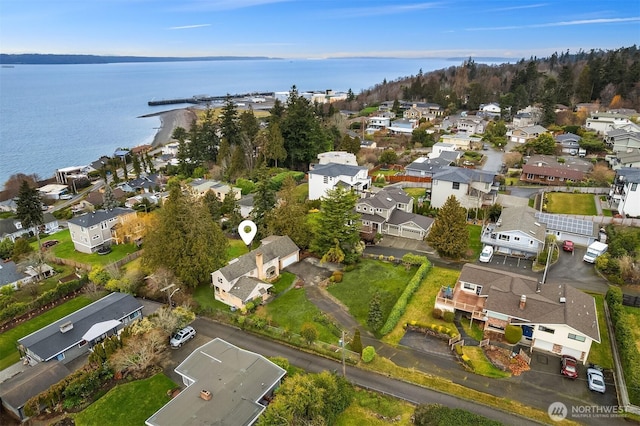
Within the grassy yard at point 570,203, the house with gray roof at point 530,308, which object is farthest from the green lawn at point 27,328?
the grassy yard at point 570,203

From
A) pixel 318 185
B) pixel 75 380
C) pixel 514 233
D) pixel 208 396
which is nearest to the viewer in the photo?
pixel 208 396

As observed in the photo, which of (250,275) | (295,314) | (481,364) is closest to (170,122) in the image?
(250,275)

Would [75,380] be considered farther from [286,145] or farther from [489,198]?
[286,145]

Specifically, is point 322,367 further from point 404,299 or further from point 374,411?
point 404,299

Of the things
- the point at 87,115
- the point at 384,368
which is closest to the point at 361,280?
the point at 384,368

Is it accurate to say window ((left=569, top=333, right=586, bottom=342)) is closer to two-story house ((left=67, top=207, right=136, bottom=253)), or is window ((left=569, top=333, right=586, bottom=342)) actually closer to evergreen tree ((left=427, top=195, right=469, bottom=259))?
evergreen tree ((left=427, top=195, right=469, bottom=259))
